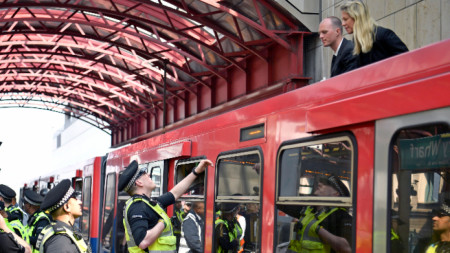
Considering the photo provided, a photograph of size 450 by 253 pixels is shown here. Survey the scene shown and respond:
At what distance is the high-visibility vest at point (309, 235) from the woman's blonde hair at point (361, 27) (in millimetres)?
1335

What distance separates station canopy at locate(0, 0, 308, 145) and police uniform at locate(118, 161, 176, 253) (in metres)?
13.5

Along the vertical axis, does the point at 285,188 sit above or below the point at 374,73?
below

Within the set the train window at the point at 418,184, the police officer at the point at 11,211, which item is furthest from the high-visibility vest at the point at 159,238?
the police officer at the point at 11,211

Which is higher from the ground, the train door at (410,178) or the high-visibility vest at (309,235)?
the train door at (410,178)

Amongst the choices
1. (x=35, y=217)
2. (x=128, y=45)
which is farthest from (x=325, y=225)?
(x=128, y=45)

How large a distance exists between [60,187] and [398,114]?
2.40 m

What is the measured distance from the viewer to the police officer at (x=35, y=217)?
762 centimetres

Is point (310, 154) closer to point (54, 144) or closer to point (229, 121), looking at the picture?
point (229, 121)

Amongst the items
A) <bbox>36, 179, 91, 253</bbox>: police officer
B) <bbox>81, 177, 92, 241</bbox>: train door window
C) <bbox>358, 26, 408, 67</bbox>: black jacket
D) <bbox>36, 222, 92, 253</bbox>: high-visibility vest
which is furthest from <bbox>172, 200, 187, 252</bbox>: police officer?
<bbox>81, 177, 92, 241</bbox>: train door window

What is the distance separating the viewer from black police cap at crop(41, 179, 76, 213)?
186 inches

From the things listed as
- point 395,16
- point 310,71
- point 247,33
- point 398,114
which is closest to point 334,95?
point 398,114

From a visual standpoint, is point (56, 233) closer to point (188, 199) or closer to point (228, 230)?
point (228, 230)

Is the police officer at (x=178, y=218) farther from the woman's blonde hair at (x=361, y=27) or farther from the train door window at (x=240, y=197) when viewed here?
the woman's blonde hair at (x=361, y=27)

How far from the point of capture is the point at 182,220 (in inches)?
321
